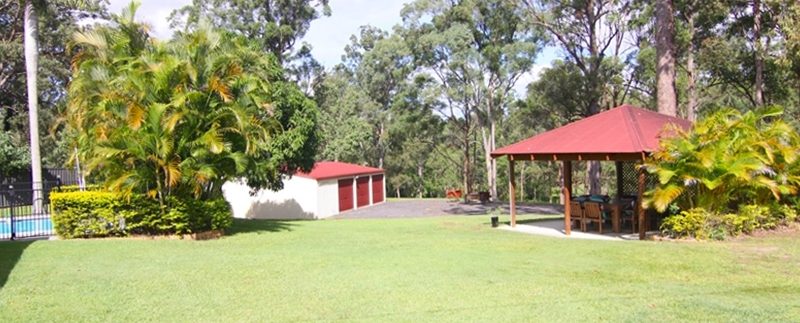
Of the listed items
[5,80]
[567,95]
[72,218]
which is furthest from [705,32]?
[5,80]

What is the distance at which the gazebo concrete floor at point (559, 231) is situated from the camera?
43.4ft

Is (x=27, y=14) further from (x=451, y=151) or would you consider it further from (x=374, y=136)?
(x=451, y=151)

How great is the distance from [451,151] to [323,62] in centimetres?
2064

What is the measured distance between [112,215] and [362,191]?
2367cm

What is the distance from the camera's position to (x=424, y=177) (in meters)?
54.7

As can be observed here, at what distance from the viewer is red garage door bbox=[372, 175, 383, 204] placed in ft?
124

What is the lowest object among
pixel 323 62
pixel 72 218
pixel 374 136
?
pixel 72 218

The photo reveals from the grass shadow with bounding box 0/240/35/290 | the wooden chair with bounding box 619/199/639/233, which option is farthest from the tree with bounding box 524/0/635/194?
the grass shadow with bounding box 0/240/35/290

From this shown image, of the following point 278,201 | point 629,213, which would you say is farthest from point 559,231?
point 278,201

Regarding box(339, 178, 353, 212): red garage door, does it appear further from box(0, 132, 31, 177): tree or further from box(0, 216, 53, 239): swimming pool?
box(0, 216, 53, 239): swimming pool

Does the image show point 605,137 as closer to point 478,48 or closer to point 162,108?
point 162,108

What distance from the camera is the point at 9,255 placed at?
9.91m

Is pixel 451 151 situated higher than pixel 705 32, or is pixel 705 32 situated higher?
pixel 705 32

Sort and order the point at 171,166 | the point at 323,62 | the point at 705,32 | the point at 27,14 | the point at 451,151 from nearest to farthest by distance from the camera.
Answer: the point at 171,166
the point at 27,14
the point at 705,32
the point at 323,62
the point at 451,151
